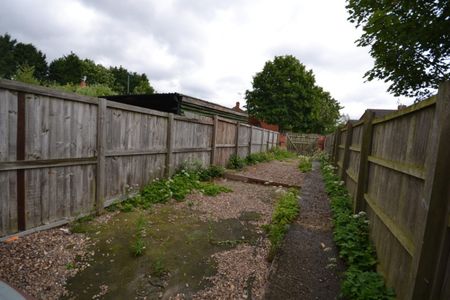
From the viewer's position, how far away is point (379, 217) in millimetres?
2666

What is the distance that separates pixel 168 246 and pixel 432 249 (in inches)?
109

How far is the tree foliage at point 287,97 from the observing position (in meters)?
27.4

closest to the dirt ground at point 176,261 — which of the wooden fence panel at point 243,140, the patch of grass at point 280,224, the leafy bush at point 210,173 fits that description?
the patch of grass at point 280,224

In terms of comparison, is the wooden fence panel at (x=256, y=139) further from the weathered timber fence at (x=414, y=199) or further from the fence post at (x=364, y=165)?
the weathered timber fence at (x=414, y=199)

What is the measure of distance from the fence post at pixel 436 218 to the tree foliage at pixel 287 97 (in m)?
26.7

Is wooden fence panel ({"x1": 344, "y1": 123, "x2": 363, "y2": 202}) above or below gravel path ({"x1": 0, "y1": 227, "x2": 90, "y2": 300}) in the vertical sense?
above

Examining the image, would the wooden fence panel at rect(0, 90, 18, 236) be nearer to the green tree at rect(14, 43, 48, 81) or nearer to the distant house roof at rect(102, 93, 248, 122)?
the distant house roof at rect(102, 93, 248, 122)

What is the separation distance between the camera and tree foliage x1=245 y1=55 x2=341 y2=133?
1079 inches

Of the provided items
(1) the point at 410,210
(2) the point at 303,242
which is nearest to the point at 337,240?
(2) the point at 303,242

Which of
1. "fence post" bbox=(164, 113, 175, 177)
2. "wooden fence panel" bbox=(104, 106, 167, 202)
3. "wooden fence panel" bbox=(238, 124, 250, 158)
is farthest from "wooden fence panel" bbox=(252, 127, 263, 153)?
"wooden fence panel" bbox=(104, 106, 167, 202)

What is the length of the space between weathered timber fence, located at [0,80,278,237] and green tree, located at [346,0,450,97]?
19.1 ft

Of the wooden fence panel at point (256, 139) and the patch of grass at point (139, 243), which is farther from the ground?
the wooden fence panel at point (256, 139)

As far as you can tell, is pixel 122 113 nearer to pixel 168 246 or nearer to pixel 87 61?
pixel 168 246

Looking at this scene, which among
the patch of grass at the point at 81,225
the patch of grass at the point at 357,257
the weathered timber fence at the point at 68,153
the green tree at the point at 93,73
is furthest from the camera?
the green tree at the point at 93,73
